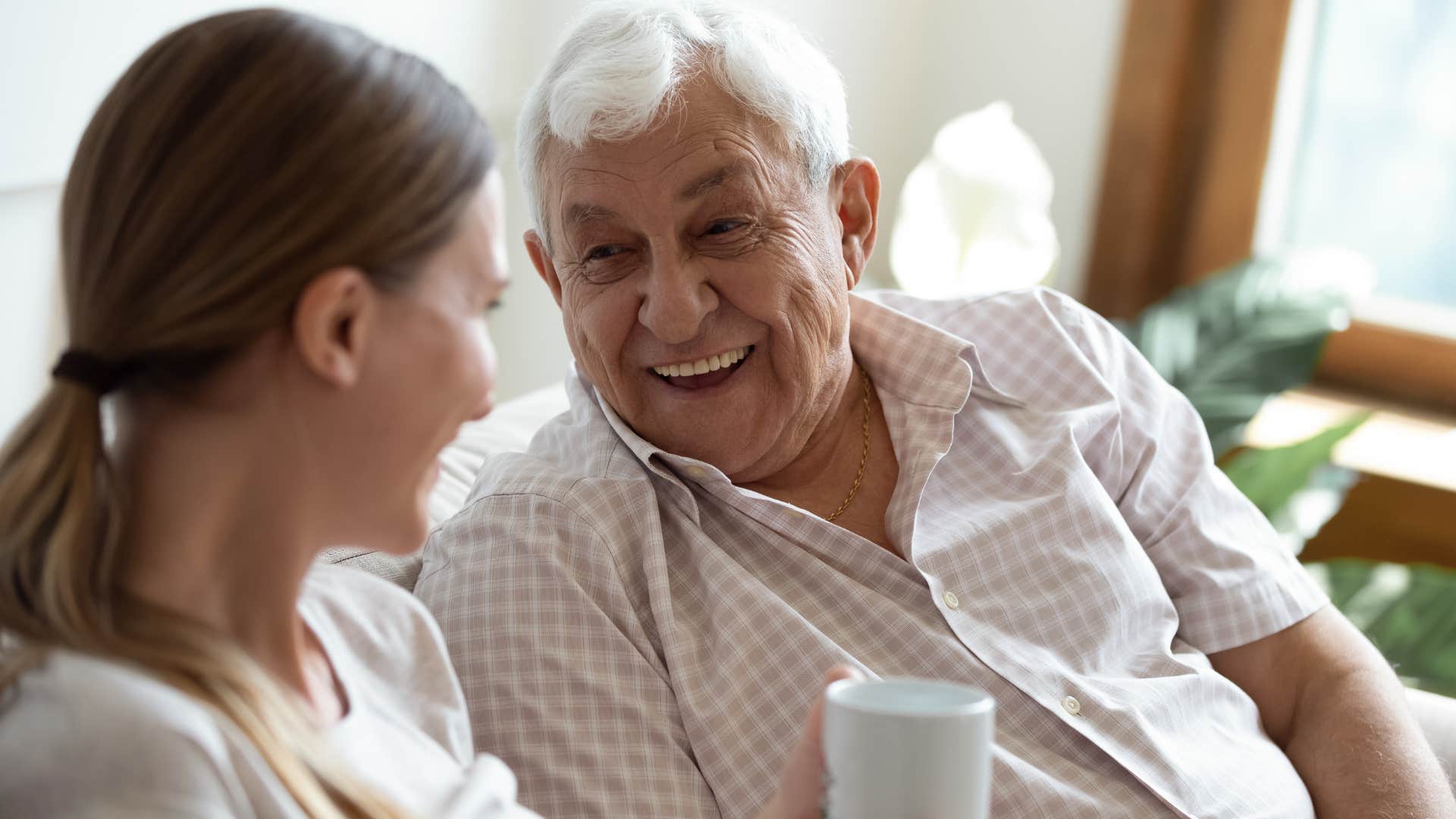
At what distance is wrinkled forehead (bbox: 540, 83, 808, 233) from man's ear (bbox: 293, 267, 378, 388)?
2.00ft

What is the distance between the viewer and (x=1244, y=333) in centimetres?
252

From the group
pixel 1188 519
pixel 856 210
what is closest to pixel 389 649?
pixel 856 210

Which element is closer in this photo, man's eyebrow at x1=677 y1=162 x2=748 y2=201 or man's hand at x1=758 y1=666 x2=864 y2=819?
man's hand at x1=758 y1=666 x2=864 y2=819

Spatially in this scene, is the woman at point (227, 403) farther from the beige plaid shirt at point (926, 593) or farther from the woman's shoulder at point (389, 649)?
the beige plaid shirt at point (926, 593)

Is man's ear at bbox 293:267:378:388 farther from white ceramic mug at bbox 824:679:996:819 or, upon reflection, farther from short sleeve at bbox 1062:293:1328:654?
short sleeve at bbox 1062:293:1328:654

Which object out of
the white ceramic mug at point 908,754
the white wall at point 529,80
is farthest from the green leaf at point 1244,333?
the white ceramic mug at point 908,754

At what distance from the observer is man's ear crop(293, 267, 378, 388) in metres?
0.77

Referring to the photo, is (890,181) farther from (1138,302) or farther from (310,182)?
(310,182)

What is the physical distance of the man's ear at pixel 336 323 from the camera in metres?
0.77

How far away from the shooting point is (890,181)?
124 inches

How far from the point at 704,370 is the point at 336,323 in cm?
70

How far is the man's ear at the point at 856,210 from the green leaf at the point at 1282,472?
1035 millimetres

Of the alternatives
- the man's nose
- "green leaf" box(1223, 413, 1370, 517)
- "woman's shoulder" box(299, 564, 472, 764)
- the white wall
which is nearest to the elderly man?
the man's nose

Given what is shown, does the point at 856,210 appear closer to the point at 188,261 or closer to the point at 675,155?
the point at 675,155
